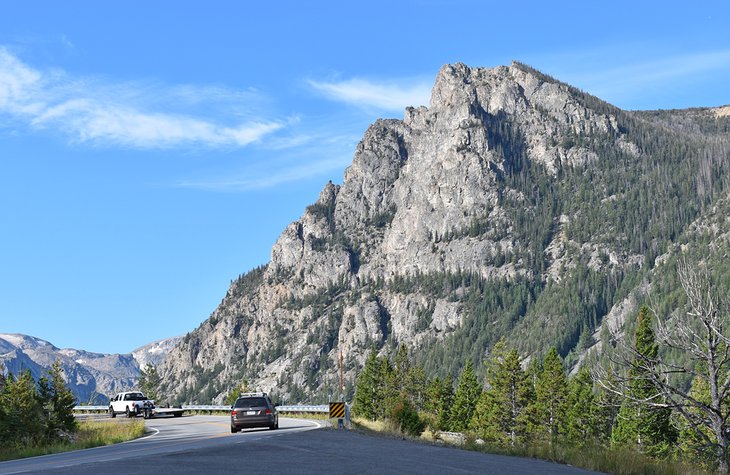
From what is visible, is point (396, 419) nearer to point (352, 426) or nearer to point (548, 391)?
point (352, 426)

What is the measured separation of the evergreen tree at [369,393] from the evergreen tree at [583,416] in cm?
3108

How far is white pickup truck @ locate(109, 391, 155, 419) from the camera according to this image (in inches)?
2579

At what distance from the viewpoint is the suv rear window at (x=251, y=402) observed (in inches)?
1661

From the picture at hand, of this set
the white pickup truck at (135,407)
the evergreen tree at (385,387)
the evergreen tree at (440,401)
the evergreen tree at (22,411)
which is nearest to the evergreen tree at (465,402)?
the evergreen tree at (440,401)

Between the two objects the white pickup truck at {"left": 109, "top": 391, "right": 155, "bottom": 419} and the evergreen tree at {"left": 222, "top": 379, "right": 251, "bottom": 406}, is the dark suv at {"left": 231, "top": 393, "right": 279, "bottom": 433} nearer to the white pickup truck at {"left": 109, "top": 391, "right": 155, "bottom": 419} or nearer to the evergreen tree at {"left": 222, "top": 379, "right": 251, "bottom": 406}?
the white pickup truck at {"left": 109, "top": 391, "right": 155, "bottom": 419}

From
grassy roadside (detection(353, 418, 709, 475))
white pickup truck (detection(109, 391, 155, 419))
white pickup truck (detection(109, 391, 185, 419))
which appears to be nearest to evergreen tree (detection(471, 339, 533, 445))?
white pickup truck (detection(109, 391, 185, 419))

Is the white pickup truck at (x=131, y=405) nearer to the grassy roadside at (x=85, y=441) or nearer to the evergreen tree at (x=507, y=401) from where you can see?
the grassy roadside at (x=85, y=441)

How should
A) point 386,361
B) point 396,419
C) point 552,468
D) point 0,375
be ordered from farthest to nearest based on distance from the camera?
point 386,361 → point 396,419 → point 0,375 → point 552,468

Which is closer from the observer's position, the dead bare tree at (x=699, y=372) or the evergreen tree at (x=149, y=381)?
the dead bare tree at (x=699, y=372)

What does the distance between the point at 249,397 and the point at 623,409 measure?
3950 centimetres

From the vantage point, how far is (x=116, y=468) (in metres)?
19.8

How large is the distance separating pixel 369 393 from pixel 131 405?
175ft

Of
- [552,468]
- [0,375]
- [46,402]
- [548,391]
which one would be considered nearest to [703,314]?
[552,468]

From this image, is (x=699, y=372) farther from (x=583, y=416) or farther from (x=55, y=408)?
(x=583, y=416)
